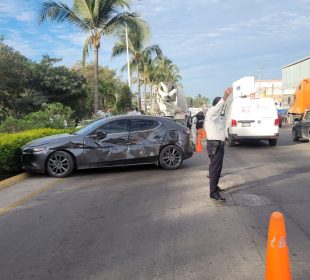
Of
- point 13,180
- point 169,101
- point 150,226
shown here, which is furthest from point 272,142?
point 150,226

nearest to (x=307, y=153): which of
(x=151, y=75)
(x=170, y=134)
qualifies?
(x=170, y=134)

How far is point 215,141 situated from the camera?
7.98 metres

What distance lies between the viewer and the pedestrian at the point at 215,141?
312 inches

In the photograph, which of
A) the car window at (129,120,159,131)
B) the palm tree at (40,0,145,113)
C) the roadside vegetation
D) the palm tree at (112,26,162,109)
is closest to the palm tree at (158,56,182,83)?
the palm tree at (112,26,162,109)

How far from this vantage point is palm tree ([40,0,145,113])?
870 inches

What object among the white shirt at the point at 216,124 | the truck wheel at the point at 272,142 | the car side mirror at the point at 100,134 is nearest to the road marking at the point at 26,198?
the car side mirror at the point at 100,134

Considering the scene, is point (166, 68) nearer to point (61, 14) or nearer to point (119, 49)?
point (119, 49)

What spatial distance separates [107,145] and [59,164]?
1241mm

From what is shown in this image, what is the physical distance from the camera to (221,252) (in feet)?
17.0

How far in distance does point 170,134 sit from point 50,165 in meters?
3.15

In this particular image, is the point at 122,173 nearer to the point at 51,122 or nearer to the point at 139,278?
the point at 139,278

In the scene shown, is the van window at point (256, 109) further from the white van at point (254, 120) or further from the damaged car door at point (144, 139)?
the damaged car door at point (144, 139)

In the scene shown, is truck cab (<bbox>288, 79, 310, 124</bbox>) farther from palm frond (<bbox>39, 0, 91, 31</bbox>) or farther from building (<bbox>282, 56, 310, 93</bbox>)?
building (<bbox>282, 56, 310, 93</bbox>)

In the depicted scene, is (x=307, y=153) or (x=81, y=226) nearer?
(x=81, y=226)
